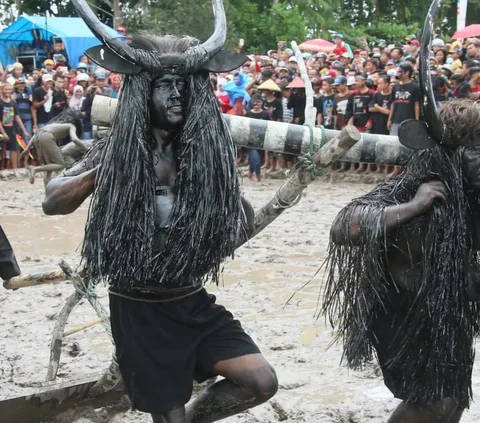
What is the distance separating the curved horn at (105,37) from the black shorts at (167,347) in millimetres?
923

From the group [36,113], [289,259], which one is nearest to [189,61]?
[289,259]

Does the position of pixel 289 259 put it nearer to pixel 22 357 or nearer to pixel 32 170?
pixel 22 357

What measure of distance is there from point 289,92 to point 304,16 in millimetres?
15587

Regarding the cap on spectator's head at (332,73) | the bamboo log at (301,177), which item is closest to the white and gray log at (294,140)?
the bamboo log at (301,177)

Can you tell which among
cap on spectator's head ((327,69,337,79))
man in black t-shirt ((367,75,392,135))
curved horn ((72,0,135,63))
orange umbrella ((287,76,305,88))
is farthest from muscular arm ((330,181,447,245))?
cap on spectator's head ((327,69,337,79))

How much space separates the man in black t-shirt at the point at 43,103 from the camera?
15195 mm

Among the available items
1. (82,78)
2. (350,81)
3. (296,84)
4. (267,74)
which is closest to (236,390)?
(350,81)

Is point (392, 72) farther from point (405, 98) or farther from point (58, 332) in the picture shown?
point (58, 332)

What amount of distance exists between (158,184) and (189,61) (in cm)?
47

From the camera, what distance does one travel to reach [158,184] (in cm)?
307

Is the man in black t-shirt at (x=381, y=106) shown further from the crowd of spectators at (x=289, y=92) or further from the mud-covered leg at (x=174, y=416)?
the mud-covered leg at (x=174, y=416)

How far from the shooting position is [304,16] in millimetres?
29062

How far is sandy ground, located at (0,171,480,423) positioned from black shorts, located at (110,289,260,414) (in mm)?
848

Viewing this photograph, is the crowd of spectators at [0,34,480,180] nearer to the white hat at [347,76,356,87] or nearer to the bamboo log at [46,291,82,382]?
the white hat at [347,76,356,87]
